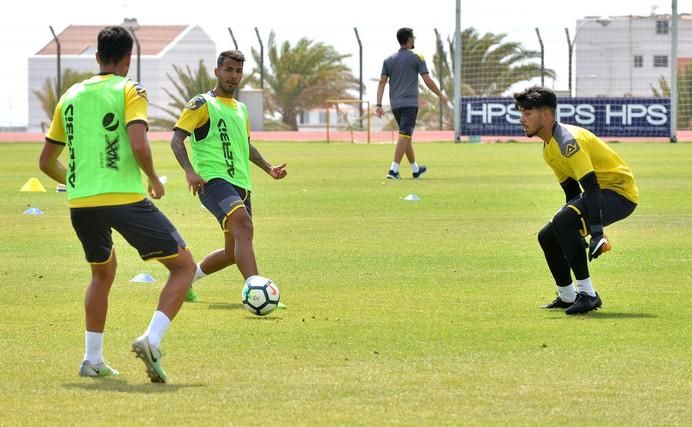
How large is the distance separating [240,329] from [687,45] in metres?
51.2

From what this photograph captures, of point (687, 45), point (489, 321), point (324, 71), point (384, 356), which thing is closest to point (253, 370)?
point (384, 356)

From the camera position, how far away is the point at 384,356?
8.56 m

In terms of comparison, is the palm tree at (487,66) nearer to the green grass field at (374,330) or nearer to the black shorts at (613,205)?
the green grass field at (374,330)

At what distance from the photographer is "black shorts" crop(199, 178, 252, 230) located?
1053 centimetres

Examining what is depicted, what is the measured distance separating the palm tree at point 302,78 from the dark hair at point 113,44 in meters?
55.8

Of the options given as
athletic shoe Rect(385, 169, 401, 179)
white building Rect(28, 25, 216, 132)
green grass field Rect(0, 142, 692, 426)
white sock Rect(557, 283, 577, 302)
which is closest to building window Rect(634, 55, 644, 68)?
white building Rect(28, 25, 216, 132)

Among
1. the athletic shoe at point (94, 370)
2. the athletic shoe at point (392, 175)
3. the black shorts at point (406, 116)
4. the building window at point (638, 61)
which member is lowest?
the athletic shoe at point (94, 370)

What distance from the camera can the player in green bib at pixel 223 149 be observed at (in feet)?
34.6

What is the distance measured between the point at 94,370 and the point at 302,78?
5736 cm

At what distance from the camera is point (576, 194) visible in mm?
10797

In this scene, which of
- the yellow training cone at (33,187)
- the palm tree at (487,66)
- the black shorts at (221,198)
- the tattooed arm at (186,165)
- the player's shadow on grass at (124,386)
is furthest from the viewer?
the palm tree at (487,66)

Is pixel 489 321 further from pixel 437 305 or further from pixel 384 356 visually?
pixel 384 356

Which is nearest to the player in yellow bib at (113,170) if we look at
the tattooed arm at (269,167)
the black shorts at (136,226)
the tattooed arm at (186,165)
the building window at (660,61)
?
the black shorts at (136,226)

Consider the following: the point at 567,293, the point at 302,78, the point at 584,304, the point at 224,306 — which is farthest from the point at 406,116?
the point at 302,78
